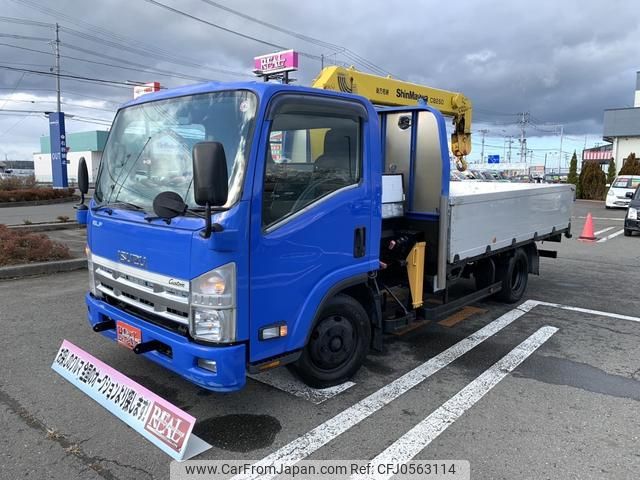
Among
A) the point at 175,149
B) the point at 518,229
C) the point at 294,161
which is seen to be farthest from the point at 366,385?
the point at 518,229

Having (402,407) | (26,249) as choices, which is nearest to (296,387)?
(402,407)

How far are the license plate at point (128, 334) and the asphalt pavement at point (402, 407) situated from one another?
21.5 inches

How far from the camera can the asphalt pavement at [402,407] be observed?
10.2 feet

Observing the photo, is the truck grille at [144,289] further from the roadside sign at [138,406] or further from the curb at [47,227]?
the curb at [47,227]

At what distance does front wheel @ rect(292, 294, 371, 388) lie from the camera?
3.79 m

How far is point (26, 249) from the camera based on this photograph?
8.46 metres

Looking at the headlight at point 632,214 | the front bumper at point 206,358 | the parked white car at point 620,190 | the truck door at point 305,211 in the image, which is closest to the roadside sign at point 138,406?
the front bumper at point 206,358

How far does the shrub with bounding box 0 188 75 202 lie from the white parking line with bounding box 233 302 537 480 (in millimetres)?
22364

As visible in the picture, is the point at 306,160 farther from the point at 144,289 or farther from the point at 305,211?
the point at 144,289

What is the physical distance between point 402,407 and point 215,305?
1729mm

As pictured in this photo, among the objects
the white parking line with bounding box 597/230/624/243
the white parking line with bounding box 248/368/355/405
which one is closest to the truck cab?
the white parking line with bounding box 248/368/355/405

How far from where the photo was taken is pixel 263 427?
3459mm

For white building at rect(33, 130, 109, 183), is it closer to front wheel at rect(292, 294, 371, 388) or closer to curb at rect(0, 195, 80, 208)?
curb at rect(0, 195, 80, 208)

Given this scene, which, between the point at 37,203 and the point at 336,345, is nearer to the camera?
the point at 336,345
